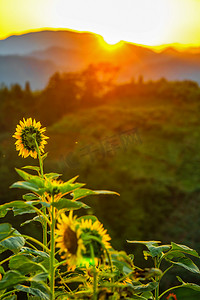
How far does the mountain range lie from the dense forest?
0.10 m

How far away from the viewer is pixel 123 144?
3.86m

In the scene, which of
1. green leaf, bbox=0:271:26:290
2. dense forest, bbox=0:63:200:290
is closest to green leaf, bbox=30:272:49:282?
green leaf, bbox=0:271:26:290

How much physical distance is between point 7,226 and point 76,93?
13.5ft

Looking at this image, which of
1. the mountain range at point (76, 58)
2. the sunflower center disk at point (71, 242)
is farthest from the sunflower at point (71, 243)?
the mountain range at point (76, 58)

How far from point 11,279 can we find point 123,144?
11.0 feet

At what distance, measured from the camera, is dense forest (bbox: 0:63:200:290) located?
3.06 metres

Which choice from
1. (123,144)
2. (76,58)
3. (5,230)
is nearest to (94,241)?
(5,230)

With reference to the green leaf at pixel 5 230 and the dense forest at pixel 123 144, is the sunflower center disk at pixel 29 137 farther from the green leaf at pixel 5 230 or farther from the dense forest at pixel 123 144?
the dense forest at pixel 123 144

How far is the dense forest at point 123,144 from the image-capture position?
3.06 metres

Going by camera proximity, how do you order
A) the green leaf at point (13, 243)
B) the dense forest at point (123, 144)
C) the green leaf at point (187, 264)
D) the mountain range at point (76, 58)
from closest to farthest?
1. the green leaf at point (13, 243)
2. the green leaf at point (187, 264)
3. the dense forest at point (123, 144)
4. the mountain range at point (76, 58)

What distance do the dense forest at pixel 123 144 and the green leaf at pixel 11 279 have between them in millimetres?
2008

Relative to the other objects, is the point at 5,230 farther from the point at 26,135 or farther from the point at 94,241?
the point at 26,135

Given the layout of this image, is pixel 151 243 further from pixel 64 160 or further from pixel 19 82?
pixel 19 82

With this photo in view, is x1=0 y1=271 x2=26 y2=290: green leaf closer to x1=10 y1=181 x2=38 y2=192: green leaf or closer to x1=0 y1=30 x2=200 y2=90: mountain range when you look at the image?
x1=10 y1=181 x2=38 y2=192: green leaf
